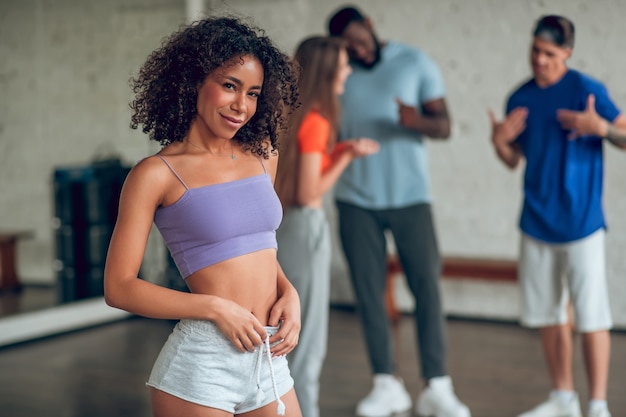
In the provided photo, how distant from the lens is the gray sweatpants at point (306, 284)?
101 inches

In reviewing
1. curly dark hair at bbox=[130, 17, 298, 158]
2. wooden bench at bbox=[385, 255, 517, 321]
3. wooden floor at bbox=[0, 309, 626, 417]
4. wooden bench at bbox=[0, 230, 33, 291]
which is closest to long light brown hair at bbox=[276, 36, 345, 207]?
curly dark hair at bbox=[130, 17, 298, 158]

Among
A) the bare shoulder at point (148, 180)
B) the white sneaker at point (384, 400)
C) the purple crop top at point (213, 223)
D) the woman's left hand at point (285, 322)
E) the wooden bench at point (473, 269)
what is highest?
the bare shoulder at point (148, 180)

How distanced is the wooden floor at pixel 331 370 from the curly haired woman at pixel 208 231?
76.4 inches

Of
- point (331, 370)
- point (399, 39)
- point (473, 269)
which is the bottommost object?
point (331, 370)

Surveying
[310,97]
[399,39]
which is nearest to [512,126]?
[310,97]

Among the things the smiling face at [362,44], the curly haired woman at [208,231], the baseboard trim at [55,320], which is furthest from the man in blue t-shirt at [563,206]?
the baseboard trim at [55,320]

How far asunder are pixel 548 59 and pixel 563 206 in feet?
1.78

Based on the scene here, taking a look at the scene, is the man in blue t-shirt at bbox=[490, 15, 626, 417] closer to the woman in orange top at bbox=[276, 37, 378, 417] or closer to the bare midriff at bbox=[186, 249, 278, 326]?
the woman in orange top at bbox=[276, 37, 378, 417]

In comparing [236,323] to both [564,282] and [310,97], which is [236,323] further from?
[564,282]

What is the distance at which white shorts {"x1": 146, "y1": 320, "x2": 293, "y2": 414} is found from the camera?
→ 1439mm

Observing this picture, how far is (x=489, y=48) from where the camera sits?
205 inches

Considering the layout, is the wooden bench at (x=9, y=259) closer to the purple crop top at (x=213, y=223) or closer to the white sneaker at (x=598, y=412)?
the white sneaker at (x=598, y=412)

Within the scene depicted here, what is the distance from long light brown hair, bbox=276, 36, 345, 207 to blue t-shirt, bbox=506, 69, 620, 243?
849 millimetres

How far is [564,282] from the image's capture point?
3178mm
